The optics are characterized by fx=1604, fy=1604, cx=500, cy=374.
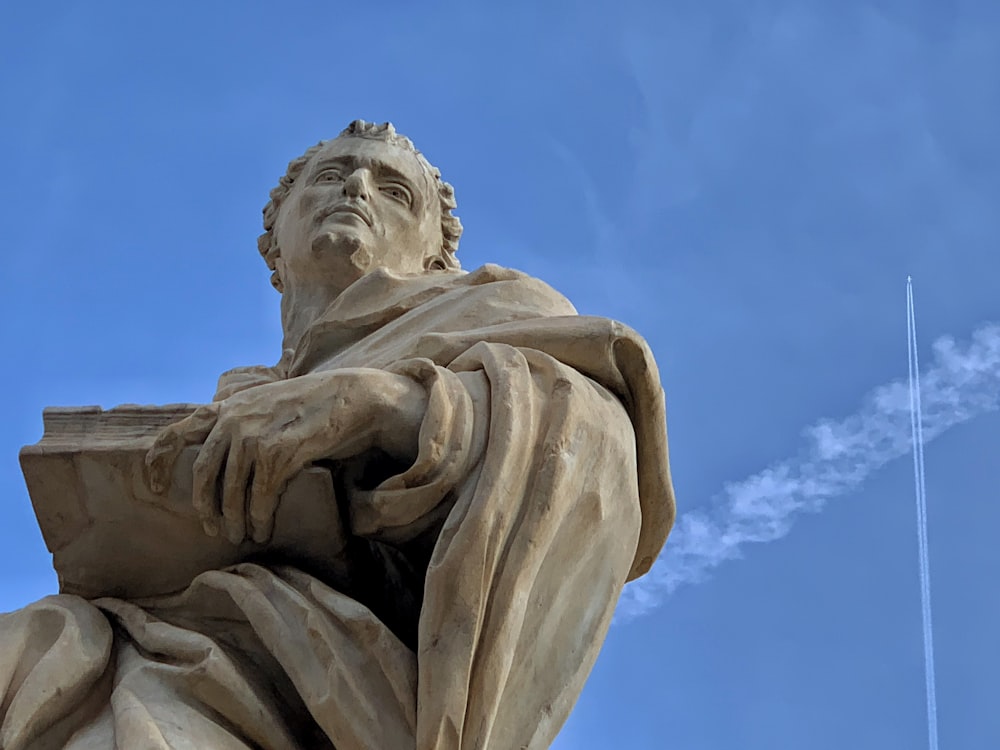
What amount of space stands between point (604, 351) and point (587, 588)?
63 centimetres

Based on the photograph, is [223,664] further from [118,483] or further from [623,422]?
[623,422]

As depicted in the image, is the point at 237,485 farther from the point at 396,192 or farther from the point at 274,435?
the point at 396,192

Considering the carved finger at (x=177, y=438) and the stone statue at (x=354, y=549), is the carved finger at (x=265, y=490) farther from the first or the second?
the carved finger at (x=177, y=438)

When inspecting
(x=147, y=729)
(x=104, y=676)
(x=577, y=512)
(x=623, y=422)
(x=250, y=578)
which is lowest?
(x=147, y=729)

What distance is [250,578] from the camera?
3.86 meters

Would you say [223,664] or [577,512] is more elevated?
[577,512]

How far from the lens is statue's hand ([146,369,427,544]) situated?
143 inches

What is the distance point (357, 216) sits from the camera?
17.1 feet

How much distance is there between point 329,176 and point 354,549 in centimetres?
181

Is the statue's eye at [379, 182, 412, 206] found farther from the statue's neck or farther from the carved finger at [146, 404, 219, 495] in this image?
the carved finger at [146, 404, 219, 495]

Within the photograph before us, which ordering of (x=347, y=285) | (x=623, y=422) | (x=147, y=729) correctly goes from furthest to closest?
(x=347, y=285)
(x=623, y=422)
(x=147, y=729)

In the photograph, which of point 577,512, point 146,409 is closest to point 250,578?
point 146,409

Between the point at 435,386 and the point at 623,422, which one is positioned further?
the point at 623,422

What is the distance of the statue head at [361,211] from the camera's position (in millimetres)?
5168
